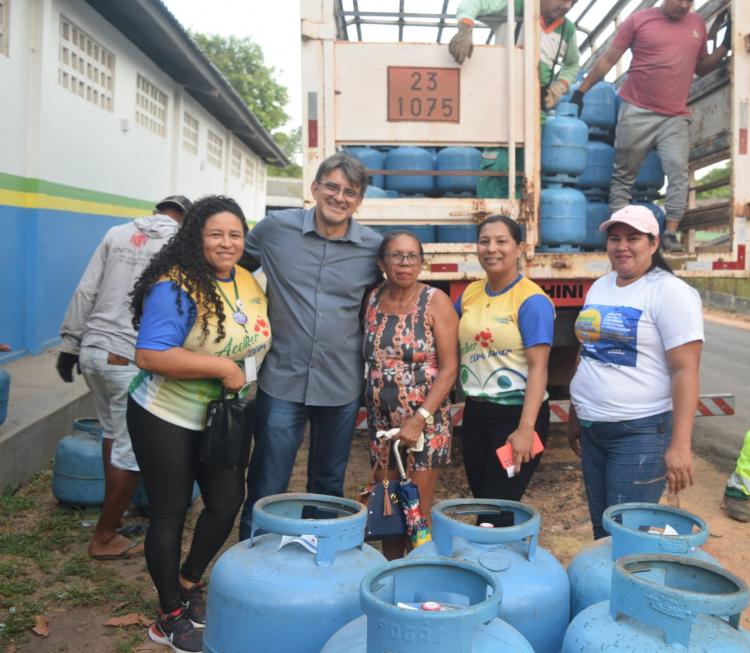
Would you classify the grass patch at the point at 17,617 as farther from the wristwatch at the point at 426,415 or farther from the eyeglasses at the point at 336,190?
the eyeglasses at the point at 336,190

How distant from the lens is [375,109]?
4426mm

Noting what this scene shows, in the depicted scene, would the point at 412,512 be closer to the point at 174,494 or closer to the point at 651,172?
the point at 174,494

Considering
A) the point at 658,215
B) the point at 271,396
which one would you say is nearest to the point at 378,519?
the point at 271,396

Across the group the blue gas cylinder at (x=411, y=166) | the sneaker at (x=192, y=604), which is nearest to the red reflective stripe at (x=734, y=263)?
the blue gas cylinder at (x=411, y=166)

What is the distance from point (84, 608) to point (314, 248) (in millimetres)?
1761

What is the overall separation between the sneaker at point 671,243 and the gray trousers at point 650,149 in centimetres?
10

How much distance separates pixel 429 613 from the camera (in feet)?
4.57

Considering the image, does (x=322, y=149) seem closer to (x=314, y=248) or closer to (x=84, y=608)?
(x=314, y=248)

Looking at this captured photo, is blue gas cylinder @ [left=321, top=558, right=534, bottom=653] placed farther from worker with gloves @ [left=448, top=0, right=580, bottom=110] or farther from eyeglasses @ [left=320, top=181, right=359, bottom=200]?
worker with gloves @ [left=448, top=0, right=580, bottom=110]

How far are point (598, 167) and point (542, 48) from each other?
0.85 metres

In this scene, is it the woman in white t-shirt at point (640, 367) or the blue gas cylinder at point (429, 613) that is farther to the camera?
the woman in white t-shirt at point (640, 367)

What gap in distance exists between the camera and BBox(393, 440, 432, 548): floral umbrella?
108 inches

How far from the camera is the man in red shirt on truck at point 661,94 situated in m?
4.66

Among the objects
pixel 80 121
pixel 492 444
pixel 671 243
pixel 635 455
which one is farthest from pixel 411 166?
pixel 80 121
